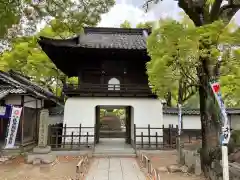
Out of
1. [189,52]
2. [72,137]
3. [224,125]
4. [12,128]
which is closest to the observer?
[224,125]

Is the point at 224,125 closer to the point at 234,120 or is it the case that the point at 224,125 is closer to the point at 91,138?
the point at 91,138

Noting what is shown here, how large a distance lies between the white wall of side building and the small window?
0.68 m

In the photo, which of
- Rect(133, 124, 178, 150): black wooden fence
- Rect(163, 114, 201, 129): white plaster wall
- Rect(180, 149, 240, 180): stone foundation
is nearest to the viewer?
Rect(180, 149, 240, 180): stone foundation

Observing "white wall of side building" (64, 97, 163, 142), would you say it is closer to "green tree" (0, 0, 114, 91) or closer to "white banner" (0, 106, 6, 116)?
"white banner" (0, 106, 6, 116)

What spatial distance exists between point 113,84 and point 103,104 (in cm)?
147

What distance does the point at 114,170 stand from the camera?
9.93 metres

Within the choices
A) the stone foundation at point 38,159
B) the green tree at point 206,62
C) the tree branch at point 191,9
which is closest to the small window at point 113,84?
the stone foundation at point 38,159

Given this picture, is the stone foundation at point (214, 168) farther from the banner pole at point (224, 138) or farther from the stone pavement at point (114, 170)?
the banner pole at point (224, 138)

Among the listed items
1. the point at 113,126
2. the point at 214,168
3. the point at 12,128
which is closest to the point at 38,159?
the point at 12,128

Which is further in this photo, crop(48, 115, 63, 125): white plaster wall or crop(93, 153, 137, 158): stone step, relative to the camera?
crop(48, 115, 63, 125): white plaster wall

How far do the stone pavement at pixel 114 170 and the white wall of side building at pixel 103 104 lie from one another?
351 centimetres

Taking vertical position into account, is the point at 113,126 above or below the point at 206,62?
below

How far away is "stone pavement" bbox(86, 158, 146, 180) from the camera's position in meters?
8.80

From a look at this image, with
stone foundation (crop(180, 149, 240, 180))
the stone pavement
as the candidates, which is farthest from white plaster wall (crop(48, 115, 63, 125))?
stone foundation (crop(180, 149, 240, 180))
